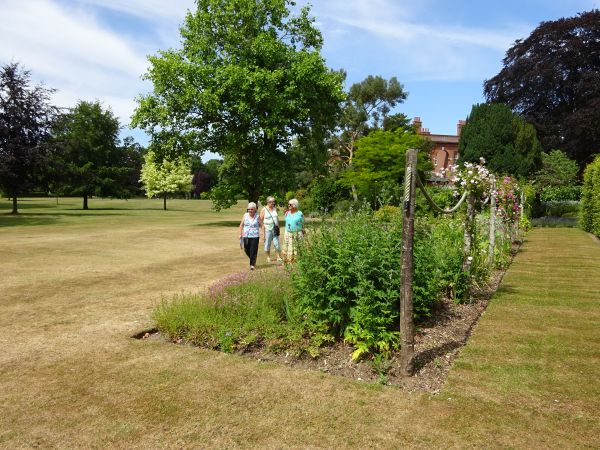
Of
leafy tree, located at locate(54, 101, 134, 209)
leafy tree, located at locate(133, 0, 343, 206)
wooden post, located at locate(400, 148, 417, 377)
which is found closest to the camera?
wooden post, located at locate(400, 148, 417, 377)

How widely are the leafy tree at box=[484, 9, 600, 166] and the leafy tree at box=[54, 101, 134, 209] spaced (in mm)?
38584

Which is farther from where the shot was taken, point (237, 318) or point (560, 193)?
point (560, 193)

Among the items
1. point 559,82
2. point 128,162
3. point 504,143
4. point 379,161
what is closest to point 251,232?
point 379,161

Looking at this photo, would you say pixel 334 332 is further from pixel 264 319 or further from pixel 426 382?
pixel 426 382

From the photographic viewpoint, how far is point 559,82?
3881cm

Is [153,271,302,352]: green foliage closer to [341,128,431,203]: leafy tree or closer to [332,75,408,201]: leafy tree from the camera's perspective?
[341,128,431,203]: leafy tree

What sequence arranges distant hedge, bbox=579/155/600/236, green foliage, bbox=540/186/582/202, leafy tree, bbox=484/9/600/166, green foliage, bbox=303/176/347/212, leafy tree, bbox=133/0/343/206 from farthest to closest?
1. green foliage, bbox=303/176/347/212
2. leafy tree, bbox=484/9/600/166
3. green foliage, bbox=540/186/582/202
4. leafy tree, bbox=133/0/343/206
5. distant hedge, bbox=579/155/600/236

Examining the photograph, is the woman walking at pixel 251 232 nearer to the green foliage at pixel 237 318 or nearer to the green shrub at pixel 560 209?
the green foliage at pixel 237 318

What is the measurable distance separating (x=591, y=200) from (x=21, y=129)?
3701 centimetres

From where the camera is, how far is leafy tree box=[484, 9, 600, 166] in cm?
3616

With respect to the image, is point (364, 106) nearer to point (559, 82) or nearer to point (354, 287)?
point (559, 82)

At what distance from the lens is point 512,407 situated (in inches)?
156

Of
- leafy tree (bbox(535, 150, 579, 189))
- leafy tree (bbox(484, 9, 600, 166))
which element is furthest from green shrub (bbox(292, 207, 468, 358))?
leafy tree (bbox(484, 9, 600, 166))

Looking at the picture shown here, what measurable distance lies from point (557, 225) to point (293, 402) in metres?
26.8
